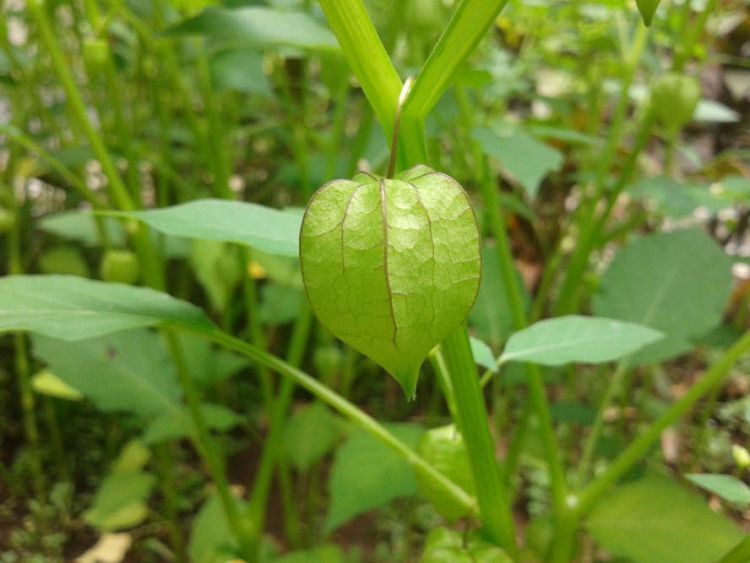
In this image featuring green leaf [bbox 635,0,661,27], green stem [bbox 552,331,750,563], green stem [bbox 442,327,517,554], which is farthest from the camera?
green stem [bbox 552,331,750,563]

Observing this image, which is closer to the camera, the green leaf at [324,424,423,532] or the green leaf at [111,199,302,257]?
the green leaf at [111,199,302,257]

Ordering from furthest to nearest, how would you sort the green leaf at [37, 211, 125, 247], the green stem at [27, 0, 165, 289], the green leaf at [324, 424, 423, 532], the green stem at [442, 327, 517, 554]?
the green leaf at [37, 211, 125, 247] → the green leaf at [324, 424, 423, 532] → the green stem at [27, 0, 165, 289] → the green stem at [442, 327, 517, 554]

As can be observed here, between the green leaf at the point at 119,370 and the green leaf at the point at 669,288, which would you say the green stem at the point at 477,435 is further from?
the green leaf at the point at 119,370


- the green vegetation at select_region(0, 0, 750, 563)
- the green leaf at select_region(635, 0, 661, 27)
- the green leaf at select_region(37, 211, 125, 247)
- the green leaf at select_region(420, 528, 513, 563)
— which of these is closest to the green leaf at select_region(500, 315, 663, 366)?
the green vegetation at select_region(0, 0, 750, 563)

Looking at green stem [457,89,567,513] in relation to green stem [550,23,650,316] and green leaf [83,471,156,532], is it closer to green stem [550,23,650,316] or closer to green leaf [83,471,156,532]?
green stem [550,23,650,316]

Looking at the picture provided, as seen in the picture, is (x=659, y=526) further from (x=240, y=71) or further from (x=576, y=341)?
(x=240, y=71)

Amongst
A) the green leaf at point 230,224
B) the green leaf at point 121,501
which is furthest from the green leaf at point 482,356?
the green leaf at point 121,501
